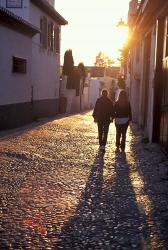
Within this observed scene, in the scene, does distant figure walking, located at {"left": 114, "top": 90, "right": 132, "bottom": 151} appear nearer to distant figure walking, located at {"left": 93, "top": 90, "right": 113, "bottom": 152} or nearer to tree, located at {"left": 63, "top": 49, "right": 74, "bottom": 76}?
distant figure walking, located at {"left": 93, "top": 90, "right": 113, "bottom": 152}

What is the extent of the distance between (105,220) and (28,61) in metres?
17.3

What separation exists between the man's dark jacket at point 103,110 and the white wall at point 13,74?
599 centimetres

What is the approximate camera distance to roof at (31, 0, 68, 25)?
26.7m

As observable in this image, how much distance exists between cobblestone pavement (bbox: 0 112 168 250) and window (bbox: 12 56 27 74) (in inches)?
291

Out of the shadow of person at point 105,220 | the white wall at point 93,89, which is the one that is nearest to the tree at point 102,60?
the white wall at point 93,89

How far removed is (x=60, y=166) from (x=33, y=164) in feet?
1.91

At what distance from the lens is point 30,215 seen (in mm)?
7211

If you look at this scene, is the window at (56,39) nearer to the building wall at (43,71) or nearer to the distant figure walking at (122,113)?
the building wall at (43,71)

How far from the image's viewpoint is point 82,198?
8.39 m

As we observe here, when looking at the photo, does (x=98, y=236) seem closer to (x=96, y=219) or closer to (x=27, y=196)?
(x=96, y=219)

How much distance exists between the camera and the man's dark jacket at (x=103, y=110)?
14.7 m

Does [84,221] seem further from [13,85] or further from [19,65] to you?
[19,65]

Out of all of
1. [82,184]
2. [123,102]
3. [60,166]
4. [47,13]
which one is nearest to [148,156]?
[123,102]

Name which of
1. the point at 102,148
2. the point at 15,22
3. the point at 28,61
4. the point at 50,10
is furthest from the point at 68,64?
the point at 102,148
